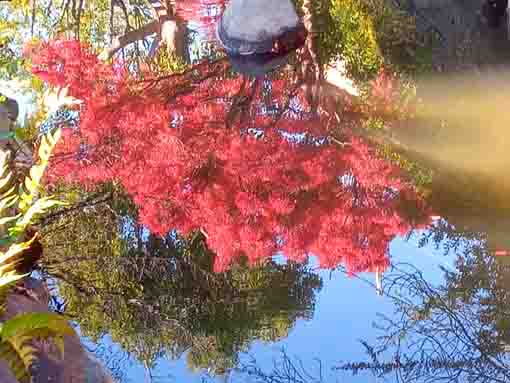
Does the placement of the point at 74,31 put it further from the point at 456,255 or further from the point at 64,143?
the point at 456,255

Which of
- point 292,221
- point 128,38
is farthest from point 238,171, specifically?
point 128,38

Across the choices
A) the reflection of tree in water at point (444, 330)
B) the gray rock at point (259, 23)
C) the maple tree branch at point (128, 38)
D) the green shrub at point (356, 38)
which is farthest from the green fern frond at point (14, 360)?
the maple tree branch at point (128, 38)

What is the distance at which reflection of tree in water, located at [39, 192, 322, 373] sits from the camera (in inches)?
107

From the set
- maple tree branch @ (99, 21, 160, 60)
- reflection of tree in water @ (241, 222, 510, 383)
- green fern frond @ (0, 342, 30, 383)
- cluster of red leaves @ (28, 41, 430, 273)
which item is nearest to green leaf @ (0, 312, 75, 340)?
green fern frond @ (0, 342, 30, 383)

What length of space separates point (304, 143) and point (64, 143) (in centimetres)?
167

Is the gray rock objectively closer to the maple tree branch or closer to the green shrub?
the green shrub

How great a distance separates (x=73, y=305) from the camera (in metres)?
2.91

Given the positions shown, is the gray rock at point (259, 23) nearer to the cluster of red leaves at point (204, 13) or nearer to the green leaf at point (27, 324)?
the cluster of red leaves at point (204, 13)

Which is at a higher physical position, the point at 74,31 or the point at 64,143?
the point at 74,31

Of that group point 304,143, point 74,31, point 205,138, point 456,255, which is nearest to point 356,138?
point 304,143

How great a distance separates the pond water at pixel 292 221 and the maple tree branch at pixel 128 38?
137 cm

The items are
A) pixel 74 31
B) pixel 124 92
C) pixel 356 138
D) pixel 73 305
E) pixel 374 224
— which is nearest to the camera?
pixel 73 305

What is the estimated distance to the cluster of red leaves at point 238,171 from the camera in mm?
3385

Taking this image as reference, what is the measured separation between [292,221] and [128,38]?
4592 mm
